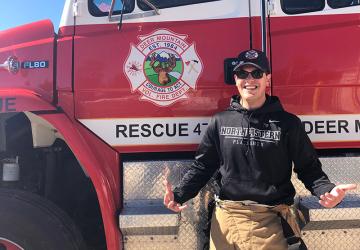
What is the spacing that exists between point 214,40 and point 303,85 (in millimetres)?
668

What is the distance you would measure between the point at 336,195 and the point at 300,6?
Answer: 1.37 m

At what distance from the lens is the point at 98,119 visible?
291 cm

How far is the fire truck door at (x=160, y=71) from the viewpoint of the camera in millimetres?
2910

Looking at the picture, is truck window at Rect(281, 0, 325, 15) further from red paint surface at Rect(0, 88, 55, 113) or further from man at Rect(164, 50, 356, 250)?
red paint surface at Rect(0, 88, 55, 113)

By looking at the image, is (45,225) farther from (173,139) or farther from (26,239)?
(173,139)

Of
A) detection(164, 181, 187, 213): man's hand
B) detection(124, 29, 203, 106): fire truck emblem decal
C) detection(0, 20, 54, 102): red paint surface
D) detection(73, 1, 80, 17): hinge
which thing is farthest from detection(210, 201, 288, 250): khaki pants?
detection(73, 1, 80, 17): hinge

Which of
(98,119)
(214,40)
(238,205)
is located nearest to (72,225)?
(98,119)

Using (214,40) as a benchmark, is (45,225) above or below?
below

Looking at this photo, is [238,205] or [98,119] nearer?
[238,205]

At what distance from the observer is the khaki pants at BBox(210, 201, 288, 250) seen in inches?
95.5

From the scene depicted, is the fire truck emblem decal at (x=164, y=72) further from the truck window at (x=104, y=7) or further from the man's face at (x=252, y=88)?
the man's face at (x=252, y=88)

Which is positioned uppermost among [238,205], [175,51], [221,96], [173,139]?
[175,51]

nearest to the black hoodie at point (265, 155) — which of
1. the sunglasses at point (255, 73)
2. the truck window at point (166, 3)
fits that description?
the sunglasses at point (255, 73)

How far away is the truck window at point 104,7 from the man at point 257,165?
94 centimetres
